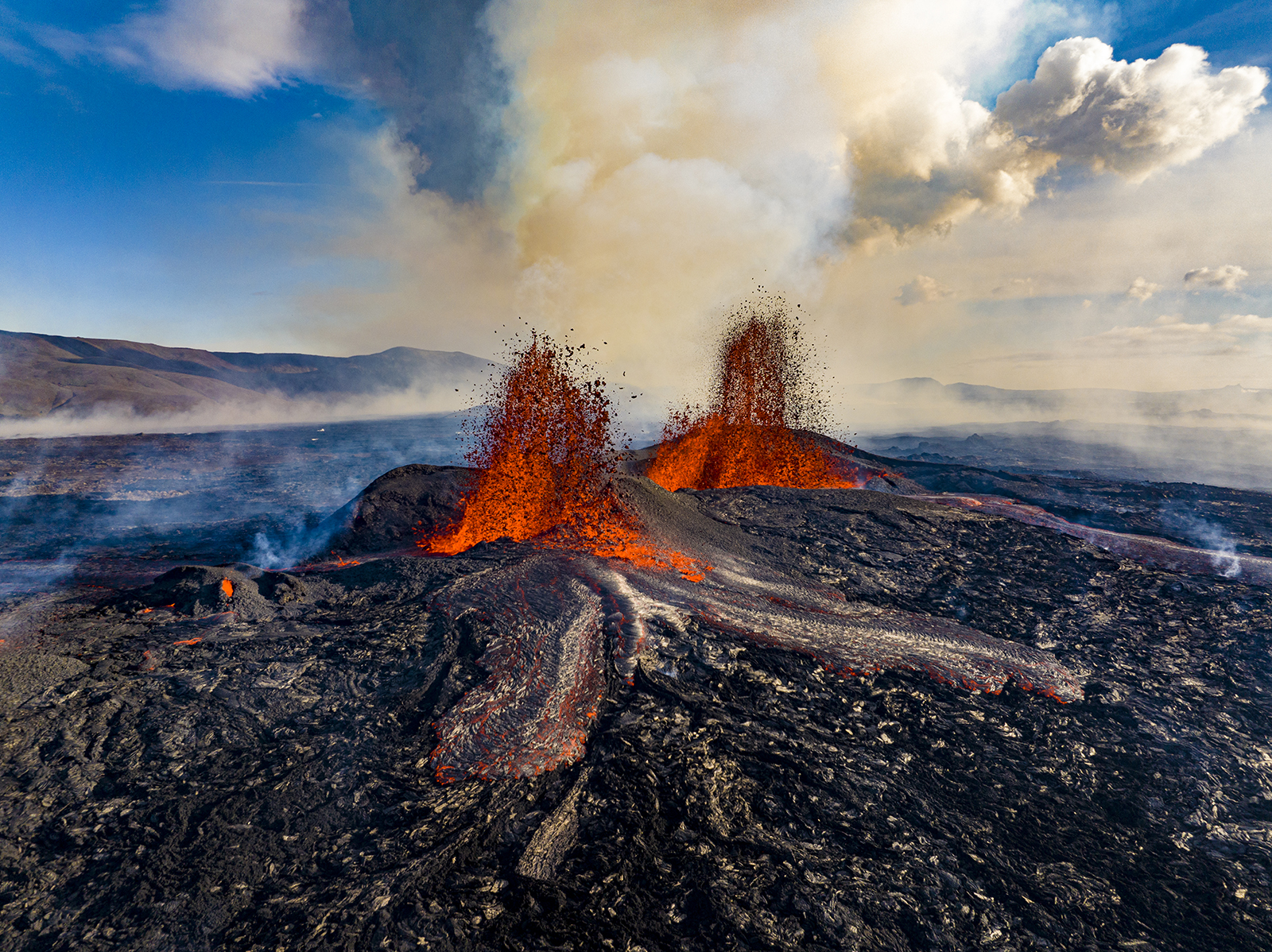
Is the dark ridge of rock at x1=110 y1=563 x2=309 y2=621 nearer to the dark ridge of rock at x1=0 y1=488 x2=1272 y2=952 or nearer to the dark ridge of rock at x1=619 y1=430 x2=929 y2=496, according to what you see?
the dark ridge of rock at x1=0 y1=488 x2=1272 y2=952

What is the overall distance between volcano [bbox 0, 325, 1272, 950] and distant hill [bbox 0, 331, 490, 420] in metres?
107

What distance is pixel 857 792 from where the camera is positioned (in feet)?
19.6

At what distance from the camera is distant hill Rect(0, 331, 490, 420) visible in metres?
85.1

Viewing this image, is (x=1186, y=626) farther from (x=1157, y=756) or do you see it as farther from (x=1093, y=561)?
(x=1157, y=756)

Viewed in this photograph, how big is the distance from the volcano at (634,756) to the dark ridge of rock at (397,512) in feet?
13.2

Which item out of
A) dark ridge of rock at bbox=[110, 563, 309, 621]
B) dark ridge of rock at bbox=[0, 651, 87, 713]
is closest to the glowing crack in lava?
dark ridge of rock at bbox=[110, 563, 309, 621]

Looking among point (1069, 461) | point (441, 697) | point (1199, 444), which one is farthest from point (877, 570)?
point (1199, 444)

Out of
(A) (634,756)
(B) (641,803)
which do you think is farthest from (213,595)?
(B) (641,803)

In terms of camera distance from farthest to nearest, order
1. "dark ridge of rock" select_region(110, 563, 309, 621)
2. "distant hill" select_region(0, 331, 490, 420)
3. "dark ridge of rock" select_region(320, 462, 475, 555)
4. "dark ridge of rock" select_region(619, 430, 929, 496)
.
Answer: "distant hill" select_region(0, 331, 490, 420) → "dark ridge of rock" select_region(619, 430, 929, 496) → "dark ridge of rock" select_region(320, 462, 475, 555) → "dark ridge of rock" select_region(110, 563, 309, 621)

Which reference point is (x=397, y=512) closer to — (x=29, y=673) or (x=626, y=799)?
(x=29, y=673)

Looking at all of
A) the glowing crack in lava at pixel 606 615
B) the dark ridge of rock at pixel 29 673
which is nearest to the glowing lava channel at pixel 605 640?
the glowing crack in lava at pixel 606 615

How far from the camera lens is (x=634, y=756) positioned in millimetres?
6367

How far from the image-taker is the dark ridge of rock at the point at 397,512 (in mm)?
15562

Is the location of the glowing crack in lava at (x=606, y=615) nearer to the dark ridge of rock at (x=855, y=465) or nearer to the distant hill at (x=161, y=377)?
the dark ridge of rock at (x=855, y=465)
